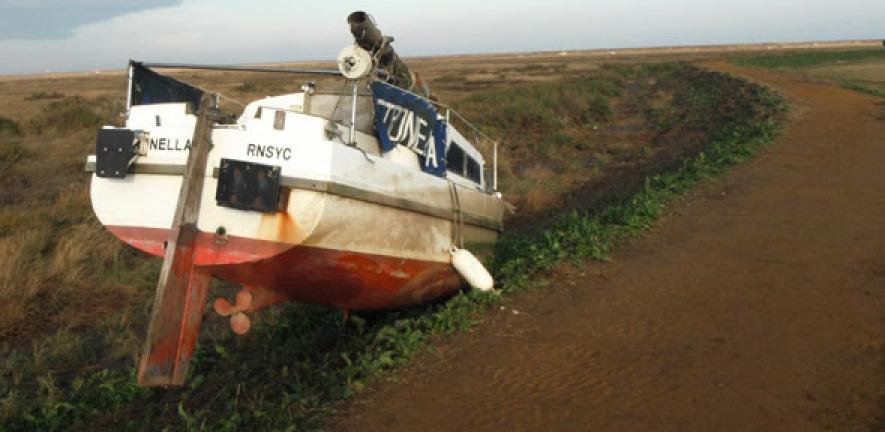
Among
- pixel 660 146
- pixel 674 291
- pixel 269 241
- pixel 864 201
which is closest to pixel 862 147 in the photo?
pixel 864 201

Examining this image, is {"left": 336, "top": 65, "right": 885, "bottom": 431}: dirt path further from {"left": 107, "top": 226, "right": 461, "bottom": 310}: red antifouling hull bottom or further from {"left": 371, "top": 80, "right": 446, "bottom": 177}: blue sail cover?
{"left": 371, "top": 80, "right": 446, "bottom": 177}: blue sail cover

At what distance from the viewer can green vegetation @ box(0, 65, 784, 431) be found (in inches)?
224

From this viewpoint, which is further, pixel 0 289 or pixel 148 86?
pixel 0 289

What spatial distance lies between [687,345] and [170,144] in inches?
172

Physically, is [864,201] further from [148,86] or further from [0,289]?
[0,289]

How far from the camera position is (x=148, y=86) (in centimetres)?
698

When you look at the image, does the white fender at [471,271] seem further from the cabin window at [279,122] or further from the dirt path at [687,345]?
the cabin window at [279,122]

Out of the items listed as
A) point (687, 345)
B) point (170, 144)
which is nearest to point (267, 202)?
point (170, 144)

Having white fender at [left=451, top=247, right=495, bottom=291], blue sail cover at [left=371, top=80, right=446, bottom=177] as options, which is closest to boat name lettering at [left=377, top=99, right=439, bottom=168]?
blue sail cover at [left=371, top=80, right=446, bottom=177]

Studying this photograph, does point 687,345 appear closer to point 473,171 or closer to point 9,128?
point 473,171

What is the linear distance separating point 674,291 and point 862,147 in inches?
354

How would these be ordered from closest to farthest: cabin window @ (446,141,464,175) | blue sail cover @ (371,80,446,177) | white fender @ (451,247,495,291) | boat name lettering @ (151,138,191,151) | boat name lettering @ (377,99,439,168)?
1. boat name lettering @ (151,138,191,151)
2. blue sail cover @ (371,80,446,177)
3. boat name lettering @ (377,99,439,168)
4. white fender @ (451,247,495,291)
5. cabin window @ (446,141,464,175)

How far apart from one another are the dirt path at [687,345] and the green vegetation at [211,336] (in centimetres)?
34

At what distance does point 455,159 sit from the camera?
27.5 ft
